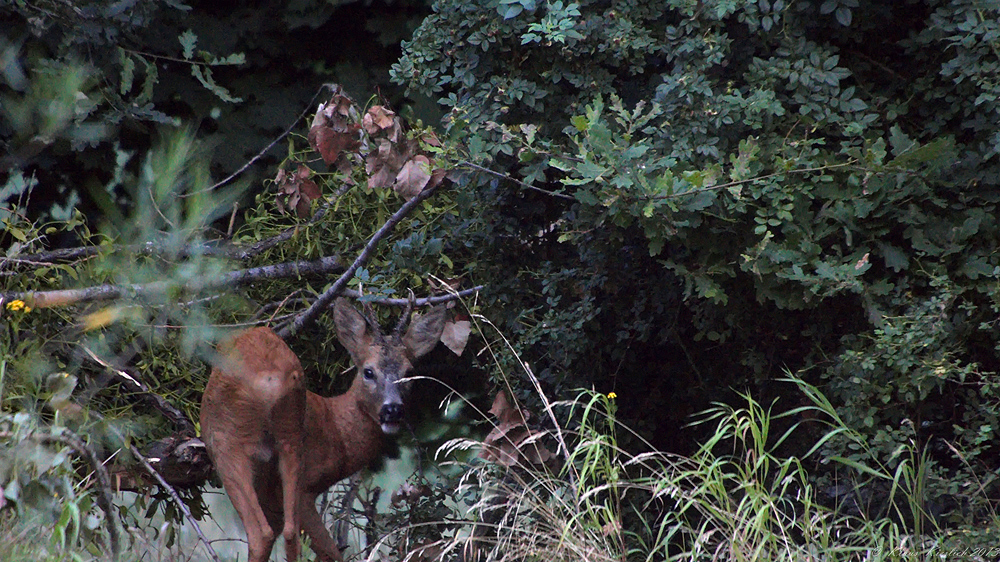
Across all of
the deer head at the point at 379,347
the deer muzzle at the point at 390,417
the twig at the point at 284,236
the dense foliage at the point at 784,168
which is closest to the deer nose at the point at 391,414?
the deer muzzle at the point at 390,417

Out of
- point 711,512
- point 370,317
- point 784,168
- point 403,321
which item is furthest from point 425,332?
point 784,168

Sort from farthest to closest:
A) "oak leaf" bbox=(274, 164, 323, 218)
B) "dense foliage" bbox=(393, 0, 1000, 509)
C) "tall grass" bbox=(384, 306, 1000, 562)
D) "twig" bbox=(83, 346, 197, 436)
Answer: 1. "oak leaf" bbox=(274, 164, 323, 218)
2. "twig" bbox=(83, 346, 197, 436)
3. "dense foliage" bbox=(393, 0, 1000, 509)
4. "tall grass" bbox=(384, 306, 1000, 562)

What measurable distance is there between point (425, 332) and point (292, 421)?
1.79 feet

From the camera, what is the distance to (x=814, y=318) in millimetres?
3322

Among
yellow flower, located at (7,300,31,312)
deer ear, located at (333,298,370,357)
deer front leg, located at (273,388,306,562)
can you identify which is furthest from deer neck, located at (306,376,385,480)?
yellow flower, located at (7,300,31,312)

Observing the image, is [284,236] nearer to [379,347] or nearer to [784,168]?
[379,347]

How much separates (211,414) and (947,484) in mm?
2190

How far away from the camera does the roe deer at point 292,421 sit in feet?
10.2

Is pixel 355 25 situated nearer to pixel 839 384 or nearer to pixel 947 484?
pixel 839 384

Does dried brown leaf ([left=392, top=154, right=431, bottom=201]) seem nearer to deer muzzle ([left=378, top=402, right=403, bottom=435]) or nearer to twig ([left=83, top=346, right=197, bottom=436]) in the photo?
deer muzzle ([left=378, top=402, right=403, bottom=435])

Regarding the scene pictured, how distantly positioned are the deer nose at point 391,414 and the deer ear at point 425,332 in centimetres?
29

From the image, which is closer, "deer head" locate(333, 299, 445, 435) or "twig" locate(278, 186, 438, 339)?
"deer head" locate(333, 299, 445, 435)

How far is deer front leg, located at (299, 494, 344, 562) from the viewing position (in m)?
3.36

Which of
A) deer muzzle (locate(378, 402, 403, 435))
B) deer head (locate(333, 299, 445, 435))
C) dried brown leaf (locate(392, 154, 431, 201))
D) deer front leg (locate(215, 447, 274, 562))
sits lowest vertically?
deer front leg (locate(215, 447, 274, 562))
